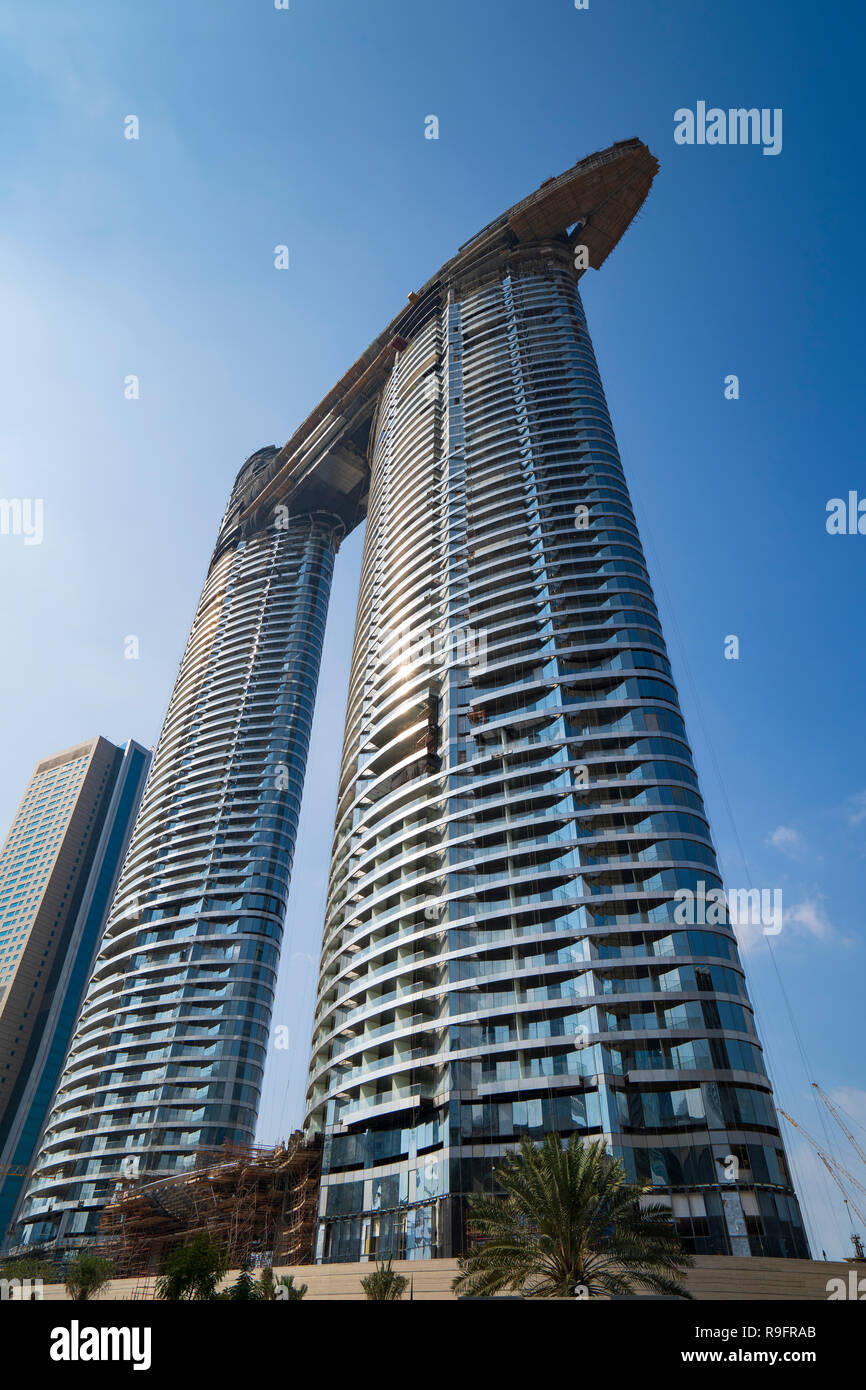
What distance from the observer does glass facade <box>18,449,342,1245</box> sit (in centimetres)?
9156

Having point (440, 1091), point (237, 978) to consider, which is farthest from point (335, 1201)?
point (237, 978)

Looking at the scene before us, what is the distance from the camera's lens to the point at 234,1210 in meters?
69.6

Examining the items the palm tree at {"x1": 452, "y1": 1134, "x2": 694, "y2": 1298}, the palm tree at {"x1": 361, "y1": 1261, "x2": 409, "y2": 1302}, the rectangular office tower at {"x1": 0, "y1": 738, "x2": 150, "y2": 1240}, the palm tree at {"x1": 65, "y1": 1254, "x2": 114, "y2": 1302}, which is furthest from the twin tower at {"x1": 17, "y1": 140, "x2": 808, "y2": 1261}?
the rectangular office tower at {"x1": 0, "y1": 738, "x2": 150, "y2": 1240}

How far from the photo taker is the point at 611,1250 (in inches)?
1246

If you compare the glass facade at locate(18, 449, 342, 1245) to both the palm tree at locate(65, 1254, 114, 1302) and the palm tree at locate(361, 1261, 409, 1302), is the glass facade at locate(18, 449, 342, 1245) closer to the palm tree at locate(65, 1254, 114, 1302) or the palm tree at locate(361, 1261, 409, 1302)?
the palm tree at locate(65, 1254, 114, 1302)

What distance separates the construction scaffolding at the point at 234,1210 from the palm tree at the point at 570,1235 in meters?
36.8

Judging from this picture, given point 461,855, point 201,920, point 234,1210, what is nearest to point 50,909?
point 201,920

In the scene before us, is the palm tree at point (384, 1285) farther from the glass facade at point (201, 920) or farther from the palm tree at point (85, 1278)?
the glass facade at point (201, 920)

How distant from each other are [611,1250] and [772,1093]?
26.1 meters

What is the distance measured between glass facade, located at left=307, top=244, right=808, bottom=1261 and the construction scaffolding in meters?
4.75

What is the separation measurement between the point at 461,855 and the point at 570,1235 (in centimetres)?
3703

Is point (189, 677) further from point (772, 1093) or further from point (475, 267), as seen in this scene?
point (772, 1093)

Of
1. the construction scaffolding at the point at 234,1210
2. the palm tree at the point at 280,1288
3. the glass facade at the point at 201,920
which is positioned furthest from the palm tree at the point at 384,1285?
the glass facade at the point at 201,920

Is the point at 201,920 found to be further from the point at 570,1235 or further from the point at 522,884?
the point at 570,1235
